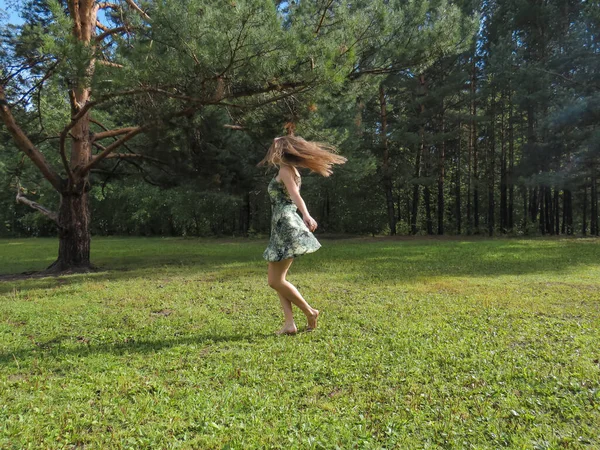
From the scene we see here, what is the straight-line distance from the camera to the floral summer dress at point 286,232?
137 inches

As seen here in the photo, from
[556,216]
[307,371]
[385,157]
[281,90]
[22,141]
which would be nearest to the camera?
[307,371]

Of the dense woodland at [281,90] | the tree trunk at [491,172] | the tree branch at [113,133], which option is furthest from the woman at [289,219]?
the tree trunk at [491,172]

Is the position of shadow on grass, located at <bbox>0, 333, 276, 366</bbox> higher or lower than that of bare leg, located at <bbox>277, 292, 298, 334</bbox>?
lower

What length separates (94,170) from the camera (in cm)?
1002

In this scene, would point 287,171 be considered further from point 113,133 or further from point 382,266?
point 113,133

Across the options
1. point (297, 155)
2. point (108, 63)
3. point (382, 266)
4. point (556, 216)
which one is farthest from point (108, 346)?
point (556, 216)

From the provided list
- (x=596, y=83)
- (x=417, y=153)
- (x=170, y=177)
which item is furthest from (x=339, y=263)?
(x=417, y=153)

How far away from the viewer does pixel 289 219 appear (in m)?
3.62

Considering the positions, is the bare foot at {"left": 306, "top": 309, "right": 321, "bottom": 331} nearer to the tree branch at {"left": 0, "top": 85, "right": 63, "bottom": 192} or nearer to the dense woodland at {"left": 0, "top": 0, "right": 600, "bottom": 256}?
the dense woodland at {"left": 0, "top": 0, "right": 600, "bottom": 256}

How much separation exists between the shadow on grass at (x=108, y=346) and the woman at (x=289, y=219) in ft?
1.41

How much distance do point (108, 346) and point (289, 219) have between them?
1946 millimetres

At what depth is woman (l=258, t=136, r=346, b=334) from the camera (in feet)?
11.5

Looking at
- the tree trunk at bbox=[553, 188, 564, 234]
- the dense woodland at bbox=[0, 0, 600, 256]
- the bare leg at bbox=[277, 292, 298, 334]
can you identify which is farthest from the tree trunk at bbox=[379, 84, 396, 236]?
the bare leg at bbox=[277, 292, 298, 334]

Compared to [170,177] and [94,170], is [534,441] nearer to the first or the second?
[170,177]
